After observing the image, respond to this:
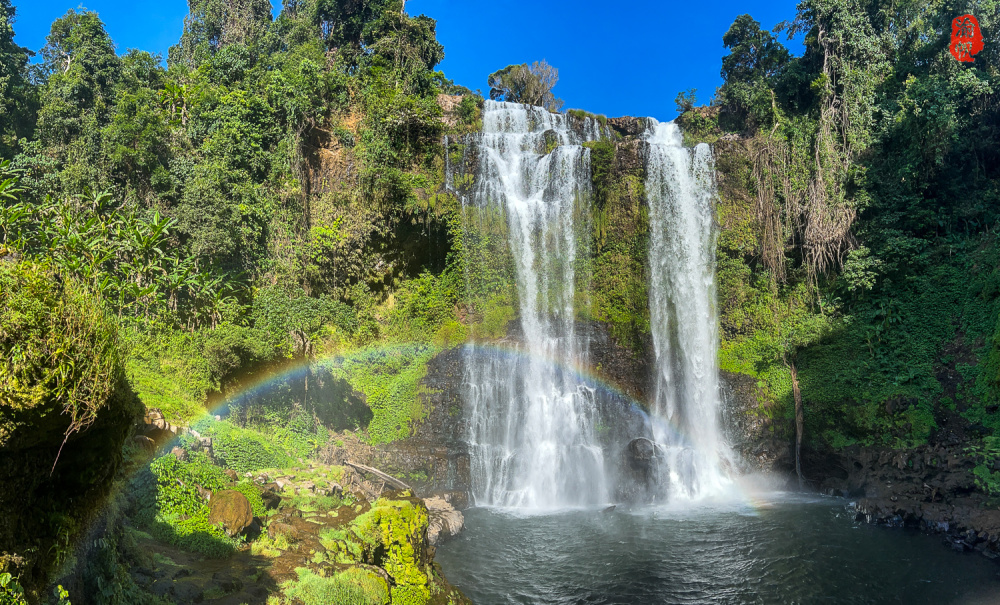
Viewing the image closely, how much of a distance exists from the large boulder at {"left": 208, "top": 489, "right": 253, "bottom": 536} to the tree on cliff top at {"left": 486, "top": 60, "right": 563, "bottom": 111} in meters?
28.6

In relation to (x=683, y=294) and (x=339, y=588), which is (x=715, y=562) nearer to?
(x=339, y=588)

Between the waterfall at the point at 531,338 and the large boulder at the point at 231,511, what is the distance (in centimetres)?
1029

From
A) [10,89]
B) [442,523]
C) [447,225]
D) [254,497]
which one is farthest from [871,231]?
[10,89]

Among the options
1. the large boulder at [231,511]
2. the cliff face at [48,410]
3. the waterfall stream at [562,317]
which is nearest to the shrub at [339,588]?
the large boulder at [231,511]

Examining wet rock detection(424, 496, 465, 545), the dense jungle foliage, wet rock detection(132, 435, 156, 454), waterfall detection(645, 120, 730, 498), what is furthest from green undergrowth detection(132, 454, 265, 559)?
the dense jungle foliage

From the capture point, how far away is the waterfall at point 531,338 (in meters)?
18.3

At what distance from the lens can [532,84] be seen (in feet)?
108

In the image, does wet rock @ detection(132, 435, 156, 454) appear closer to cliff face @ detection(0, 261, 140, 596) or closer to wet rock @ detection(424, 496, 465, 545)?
cliff face @ detection(0, 261, 140, 596)

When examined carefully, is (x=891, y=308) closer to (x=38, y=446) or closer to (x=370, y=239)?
(x=370, y=239)

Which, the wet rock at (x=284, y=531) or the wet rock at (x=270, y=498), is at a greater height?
the wet rock at (x=270, y=498)

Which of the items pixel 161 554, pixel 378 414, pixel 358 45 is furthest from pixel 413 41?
pixel 161 554

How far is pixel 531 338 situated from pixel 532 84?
19086 millimetres

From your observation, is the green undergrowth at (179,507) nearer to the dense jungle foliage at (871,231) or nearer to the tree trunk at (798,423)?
the tree trunk at (798,423)

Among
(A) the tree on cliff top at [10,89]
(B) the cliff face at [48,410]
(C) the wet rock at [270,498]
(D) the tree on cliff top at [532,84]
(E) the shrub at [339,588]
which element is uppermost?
(D) the tree on cliff top at [532,84]
